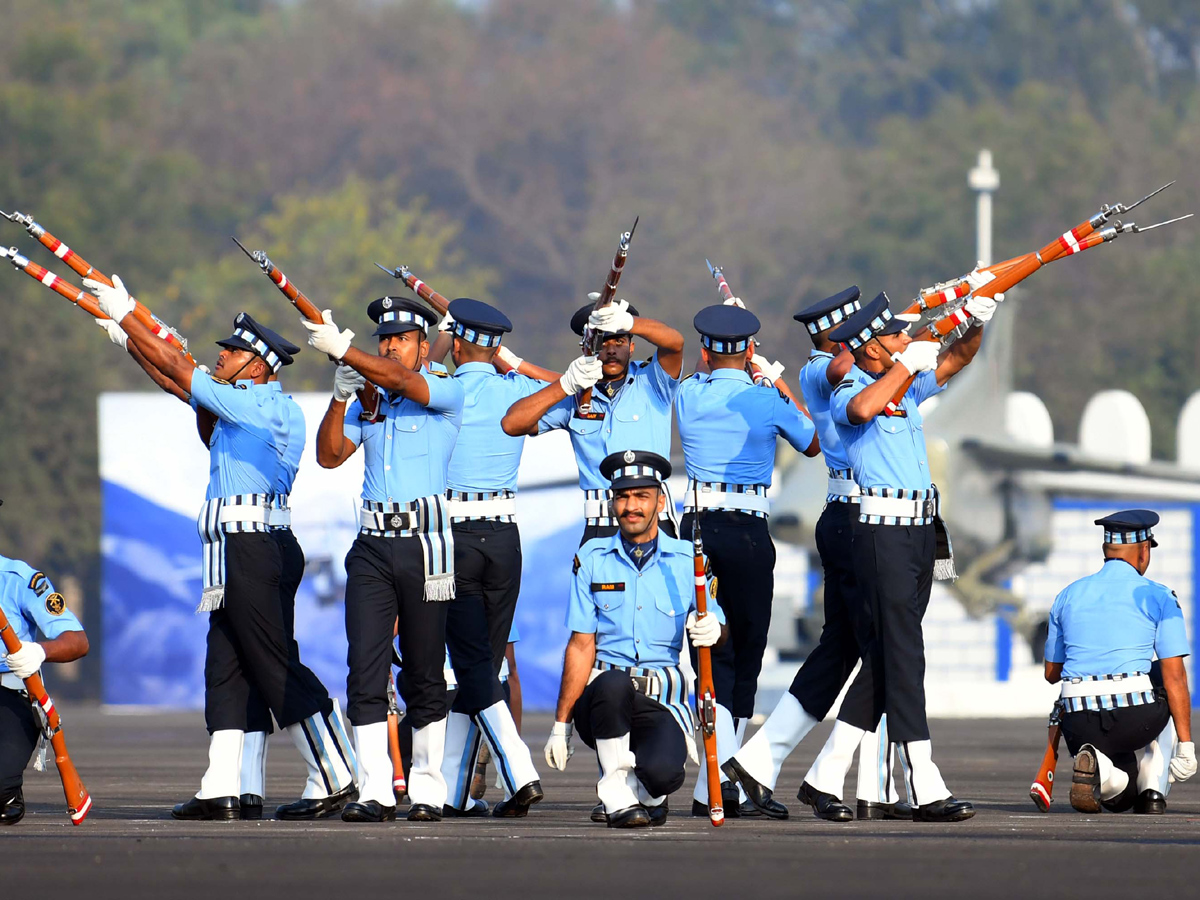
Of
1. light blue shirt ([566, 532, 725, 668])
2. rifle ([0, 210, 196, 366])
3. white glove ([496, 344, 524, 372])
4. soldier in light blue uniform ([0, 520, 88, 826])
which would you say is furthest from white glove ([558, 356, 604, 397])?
soldier in light blue uniform ([0, 520, 88, 826])

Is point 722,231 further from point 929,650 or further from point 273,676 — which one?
point 273,676

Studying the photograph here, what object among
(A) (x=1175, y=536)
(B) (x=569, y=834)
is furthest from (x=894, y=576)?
(A) (x=1175, y=536)

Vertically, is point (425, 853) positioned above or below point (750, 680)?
below

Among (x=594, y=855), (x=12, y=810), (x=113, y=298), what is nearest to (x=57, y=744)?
(x=12, y=810)

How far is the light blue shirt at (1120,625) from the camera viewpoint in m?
10.7

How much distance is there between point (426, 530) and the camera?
981 cm

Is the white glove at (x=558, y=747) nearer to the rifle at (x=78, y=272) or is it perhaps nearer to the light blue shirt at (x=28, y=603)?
the light blue shirt at (x=28, y=603)

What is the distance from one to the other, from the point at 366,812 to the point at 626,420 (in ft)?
6.74

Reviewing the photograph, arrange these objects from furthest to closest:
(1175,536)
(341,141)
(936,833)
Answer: (341,141) → (1175,536) → (936,833)

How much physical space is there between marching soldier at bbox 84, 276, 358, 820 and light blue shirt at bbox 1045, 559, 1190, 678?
10.9 feet

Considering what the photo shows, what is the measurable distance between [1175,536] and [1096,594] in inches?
581

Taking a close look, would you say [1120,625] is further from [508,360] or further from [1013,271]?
[508,360]

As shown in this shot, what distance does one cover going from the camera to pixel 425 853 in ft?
27.9

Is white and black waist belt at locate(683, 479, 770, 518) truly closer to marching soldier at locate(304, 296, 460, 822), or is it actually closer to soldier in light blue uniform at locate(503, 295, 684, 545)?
soldier in light blue uniform at locate(503, 295, 684, 545)
